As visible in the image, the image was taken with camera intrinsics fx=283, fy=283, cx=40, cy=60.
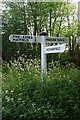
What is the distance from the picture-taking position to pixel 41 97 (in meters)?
2.95

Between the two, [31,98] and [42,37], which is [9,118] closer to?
[31,98]

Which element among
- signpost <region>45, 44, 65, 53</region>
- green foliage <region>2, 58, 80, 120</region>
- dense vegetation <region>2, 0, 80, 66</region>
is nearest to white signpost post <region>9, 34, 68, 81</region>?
signpost <region>45, 44, 65, 53</region>

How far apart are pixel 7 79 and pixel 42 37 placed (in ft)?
2.50

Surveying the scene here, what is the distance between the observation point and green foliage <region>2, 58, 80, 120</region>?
277cm

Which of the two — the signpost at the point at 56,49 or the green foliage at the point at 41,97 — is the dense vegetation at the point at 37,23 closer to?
the signpost at the point at 56,49

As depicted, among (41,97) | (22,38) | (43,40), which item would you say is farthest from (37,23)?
(41,97)

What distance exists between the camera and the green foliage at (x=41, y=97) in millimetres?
2772

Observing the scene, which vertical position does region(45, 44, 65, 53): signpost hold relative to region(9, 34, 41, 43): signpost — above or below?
below

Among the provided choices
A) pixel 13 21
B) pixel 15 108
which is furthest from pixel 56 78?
pixel 13 21

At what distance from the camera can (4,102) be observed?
2.96 meters

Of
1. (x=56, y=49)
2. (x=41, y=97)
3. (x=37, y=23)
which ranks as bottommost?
(x=41, y=97)

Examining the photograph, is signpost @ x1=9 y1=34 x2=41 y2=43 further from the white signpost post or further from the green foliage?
the green foliage

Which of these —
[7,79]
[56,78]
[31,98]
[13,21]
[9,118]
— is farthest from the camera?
[13,21]

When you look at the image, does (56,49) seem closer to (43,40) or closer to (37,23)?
(43,40)
